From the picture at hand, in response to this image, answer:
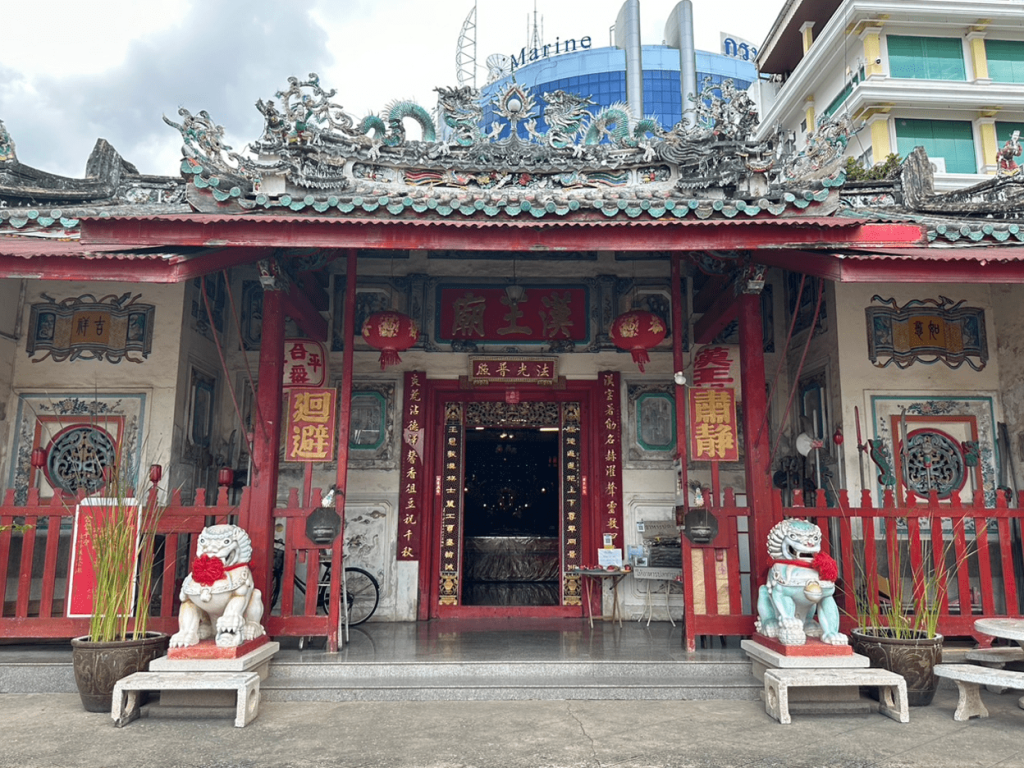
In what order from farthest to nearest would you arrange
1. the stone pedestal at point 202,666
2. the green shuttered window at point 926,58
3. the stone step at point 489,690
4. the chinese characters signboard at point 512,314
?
the green shuttered window at point 926,58 < the chinese characters signboard at point 512,314 < the stone step at point 489,690 < the stone pedestal at point 202,666

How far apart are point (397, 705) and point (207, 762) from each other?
1.22m

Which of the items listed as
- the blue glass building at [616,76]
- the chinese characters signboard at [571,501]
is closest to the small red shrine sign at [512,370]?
the chinese characters signboard at [571,501]

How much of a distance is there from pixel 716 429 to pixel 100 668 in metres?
4.36

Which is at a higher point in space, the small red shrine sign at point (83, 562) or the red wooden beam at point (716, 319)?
the red wooden beam at point (716, 319)

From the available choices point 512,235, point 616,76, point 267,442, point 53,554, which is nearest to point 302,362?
point 267,442

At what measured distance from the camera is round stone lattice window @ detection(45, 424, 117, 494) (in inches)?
246

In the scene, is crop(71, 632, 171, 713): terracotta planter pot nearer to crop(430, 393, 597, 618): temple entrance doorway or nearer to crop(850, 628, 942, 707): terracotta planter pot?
crop(430, 393, 597, 618): temple entrance doorway

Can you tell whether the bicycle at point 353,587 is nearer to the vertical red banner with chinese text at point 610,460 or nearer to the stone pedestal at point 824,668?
the vertical red banner with chinese text at point 610,460

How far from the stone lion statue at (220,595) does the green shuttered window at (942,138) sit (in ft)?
66.3

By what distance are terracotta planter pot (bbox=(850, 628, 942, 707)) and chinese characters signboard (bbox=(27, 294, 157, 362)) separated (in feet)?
20.3

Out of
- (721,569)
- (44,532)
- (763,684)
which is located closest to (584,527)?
(721,569)

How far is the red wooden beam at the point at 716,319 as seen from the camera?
225 inches

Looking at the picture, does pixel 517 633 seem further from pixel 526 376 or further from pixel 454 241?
pixel 454 241

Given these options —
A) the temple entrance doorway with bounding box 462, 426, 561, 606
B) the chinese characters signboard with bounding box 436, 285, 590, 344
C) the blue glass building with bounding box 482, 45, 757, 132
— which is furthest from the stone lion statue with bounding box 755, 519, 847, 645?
the blue glass building with bounding box 482, 45, 757, 132
